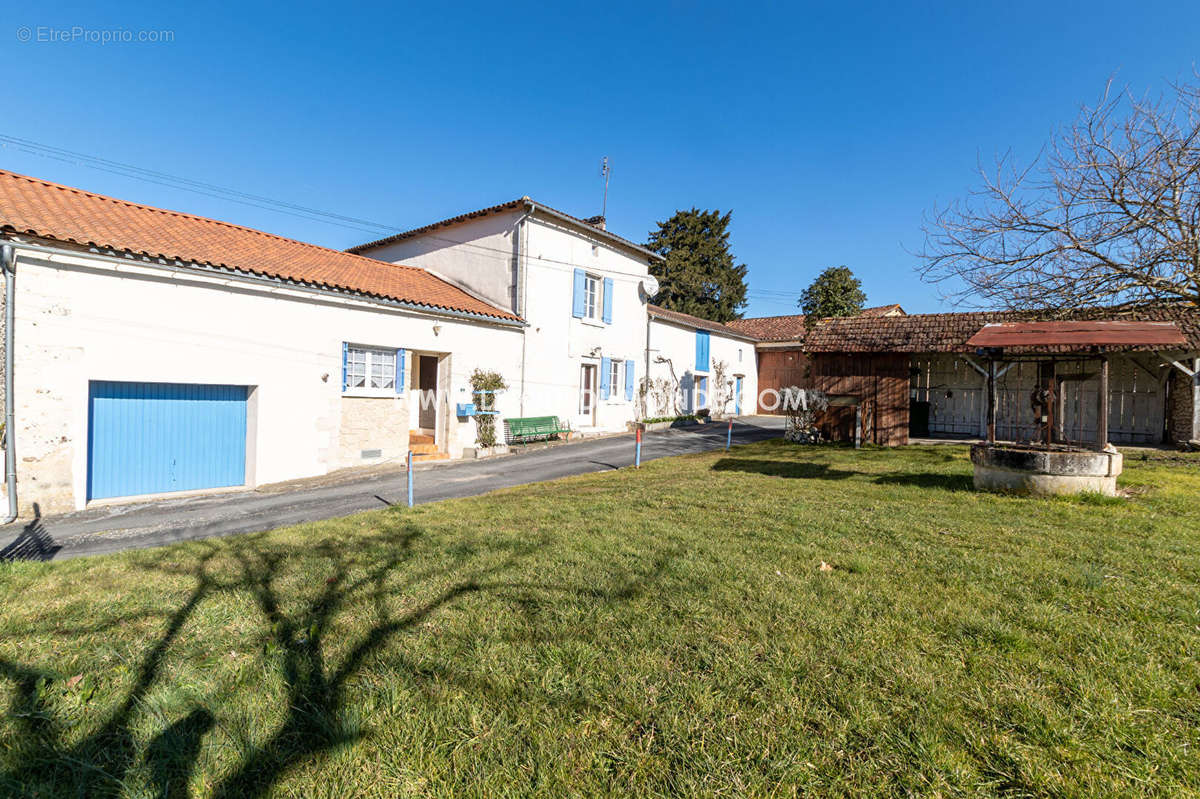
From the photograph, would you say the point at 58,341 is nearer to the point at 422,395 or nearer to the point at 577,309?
the point at 422,395

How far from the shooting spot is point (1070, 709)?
2453 millimetres

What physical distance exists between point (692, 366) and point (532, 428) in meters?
11.2

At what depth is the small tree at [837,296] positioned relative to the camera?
2953 centimetres

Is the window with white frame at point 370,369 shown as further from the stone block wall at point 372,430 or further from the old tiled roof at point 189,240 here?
the old tiled roof at point 189,240

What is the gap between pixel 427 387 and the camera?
15.3 meters

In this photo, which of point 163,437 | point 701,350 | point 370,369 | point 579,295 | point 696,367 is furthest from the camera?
point 701,350

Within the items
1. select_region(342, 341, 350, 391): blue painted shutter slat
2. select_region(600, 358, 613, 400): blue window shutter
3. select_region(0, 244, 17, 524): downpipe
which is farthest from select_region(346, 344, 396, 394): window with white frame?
select_region(600, 358, 613, 400): blue window shutter

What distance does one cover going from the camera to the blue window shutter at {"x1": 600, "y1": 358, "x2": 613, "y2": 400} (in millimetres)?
18484

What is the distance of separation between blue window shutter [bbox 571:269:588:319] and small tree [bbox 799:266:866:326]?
612 inches

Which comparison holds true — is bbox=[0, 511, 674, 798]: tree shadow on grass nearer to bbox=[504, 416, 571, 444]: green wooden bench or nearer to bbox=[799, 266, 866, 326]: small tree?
bbox=[504, 416, 571, 444]: green wooden bench

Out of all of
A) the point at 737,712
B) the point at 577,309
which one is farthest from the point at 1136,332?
the point at 577,309

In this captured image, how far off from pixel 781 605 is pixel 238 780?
3.10 metres

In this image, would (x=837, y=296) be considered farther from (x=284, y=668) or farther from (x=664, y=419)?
(x=284, y=668)

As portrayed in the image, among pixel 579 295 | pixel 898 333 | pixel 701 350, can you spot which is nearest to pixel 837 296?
pixel 701 350
